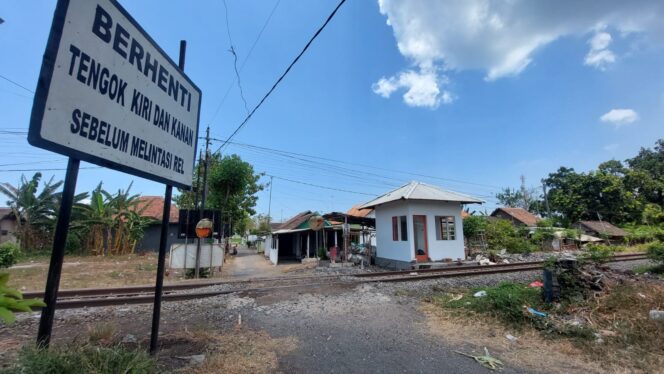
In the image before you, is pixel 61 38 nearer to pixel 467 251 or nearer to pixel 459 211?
pixel 459 211

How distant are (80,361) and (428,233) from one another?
50.9 ft

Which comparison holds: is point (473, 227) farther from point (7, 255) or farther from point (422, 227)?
point (7, 255)

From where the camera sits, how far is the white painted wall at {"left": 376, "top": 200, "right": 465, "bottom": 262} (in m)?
15.7

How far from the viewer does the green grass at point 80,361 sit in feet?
6.94

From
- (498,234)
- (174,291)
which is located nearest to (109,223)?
(174,291)

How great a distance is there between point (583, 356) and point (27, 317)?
9.37 m

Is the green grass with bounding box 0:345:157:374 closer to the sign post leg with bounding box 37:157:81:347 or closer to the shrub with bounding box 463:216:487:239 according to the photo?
the sign post leg with bounding box 37:157:81:347

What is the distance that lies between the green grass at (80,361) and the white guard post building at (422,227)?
44.5ft

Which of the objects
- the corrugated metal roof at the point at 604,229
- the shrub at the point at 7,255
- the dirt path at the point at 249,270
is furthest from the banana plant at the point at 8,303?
the corrugated metal roof at the point at 604,229

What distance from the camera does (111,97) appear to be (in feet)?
8.09

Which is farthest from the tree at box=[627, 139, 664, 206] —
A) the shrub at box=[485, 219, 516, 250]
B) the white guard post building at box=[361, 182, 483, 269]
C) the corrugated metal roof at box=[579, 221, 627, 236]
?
the white guard post building at box=[361, 182, 483, 269]

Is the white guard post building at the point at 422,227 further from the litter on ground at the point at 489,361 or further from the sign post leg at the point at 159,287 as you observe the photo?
the sign post leg at the point at 159,287

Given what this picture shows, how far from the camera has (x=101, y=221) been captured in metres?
20.8

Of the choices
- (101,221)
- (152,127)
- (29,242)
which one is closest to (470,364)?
(152,127)
